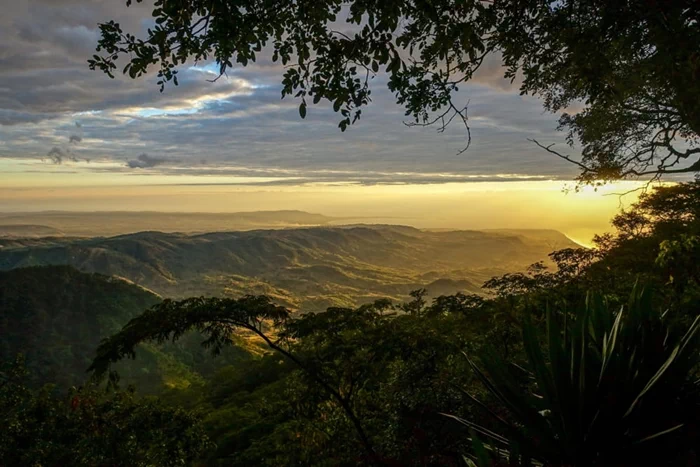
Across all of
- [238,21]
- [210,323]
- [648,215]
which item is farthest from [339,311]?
[648,215]

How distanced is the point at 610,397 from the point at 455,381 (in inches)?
112

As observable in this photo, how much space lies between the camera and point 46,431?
36.1ft

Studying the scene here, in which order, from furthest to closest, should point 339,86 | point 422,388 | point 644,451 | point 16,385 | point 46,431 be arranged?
1. point 16,385
2. point 46,431
3. point 422,388
4. point 339,86
5. point 644,451

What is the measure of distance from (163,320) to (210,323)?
632mm

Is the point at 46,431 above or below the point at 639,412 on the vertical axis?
below

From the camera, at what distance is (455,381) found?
5.40m

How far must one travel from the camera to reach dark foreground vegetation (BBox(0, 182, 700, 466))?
2.84 metres

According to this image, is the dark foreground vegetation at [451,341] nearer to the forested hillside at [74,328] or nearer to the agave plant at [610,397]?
the agave plant at [610,397]

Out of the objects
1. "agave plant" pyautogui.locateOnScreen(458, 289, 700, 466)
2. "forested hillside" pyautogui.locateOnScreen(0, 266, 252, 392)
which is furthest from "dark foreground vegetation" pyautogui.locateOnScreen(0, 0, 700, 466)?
"forested hillside" pyautogui.locateOnScreen(0, 266, 252, 392)

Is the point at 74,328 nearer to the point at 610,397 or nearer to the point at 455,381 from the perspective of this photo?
the point at 455,381

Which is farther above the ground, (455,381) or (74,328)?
(455,381)

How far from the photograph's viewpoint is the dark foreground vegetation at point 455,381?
284cm

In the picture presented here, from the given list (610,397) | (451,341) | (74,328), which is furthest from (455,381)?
(74,328)

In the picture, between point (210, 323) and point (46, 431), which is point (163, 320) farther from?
point (46, 431)
